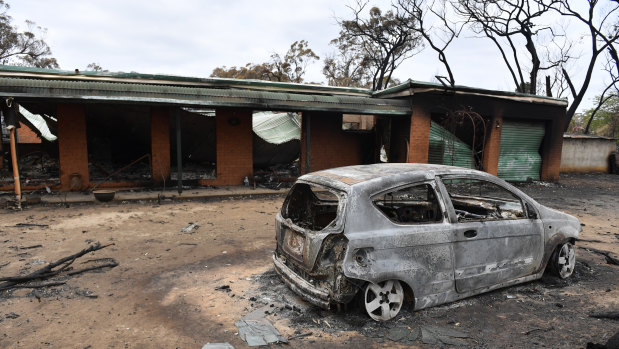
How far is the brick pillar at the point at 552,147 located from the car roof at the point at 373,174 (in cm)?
1382

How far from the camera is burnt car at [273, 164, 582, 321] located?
3.41 meters

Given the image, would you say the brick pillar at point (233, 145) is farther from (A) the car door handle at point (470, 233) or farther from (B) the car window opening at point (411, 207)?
(A) the car door handle at point (470, 233)

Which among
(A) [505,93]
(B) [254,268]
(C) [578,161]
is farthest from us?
(C) [578,161]

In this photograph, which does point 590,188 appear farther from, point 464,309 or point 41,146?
point 41,146

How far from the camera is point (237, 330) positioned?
3424mm

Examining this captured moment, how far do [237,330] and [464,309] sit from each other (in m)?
2.44

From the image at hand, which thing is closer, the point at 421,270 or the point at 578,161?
the point at 421,270

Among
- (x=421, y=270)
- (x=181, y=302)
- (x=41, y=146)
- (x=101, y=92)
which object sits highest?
(x=101, y=92)

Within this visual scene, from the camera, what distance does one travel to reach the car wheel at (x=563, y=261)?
468 cm

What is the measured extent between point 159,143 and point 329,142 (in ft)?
19.6

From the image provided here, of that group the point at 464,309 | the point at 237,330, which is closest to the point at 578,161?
the point at 464,309

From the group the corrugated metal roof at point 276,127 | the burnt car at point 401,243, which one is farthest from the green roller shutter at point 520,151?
the burnt car at point 401,243

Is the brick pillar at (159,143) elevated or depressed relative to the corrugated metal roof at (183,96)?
depressed

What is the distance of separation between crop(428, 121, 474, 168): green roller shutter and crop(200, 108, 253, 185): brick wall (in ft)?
21.5
